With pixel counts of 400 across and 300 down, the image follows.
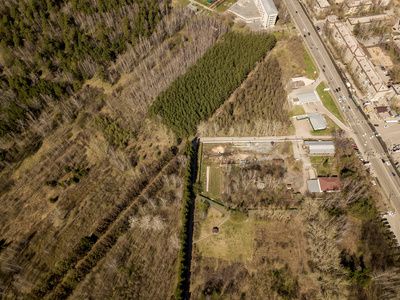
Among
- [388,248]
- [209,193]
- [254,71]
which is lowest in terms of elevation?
[388,248]

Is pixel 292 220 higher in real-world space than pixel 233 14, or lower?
lower

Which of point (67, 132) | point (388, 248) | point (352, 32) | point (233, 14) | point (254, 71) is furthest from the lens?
point (233, 14)

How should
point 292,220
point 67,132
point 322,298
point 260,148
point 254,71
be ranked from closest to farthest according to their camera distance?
point 322,298 < point 292,220 < point 260,148 < point 67,132 < point 254,71

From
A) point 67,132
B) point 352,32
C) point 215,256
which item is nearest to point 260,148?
point 215,256

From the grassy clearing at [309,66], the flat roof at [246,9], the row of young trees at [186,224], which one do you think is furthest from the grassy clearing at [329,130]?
the flat roof at [246,9]

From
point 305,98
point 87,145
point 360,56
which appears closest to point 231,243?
point 87,145

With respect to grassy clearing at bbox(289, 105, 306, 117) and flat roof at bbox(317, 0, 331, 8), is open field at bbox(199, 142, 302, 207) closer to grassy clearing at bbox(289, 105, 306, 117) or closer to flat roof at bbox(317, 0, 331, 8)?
grassy clearing at bbox(289, 105, 306, 117)

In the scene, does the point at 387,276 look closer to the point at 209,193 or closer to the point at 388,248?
the point at 388,248

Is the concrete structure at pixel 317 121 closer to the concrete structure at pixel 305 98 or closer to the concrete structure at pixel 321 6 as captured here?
the concrete structure at pixel 305 98
